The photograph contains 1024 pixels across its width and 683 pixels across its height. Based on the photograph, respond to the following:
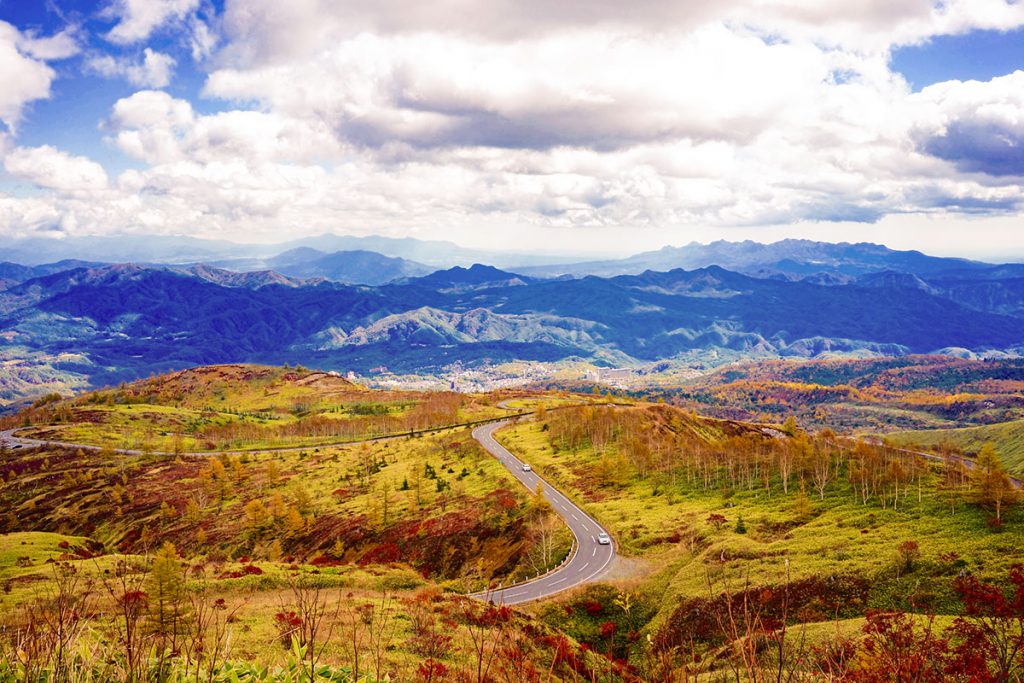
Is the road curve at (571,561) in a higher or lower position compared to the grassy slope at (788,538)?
lower

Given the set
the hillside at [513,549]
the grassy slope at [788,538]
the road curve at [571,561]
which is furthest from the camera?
the road curve at [571,561]

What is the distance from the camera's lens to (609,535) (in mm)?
76750

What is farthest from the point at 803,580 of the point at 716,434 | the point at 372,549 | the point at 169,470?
the point at 169,470

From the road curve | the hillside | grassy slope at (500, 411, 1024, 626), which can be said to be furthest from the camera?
the road curve

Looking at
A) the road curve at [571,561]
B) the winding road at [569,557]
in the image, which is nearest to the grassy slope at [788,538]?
the road curve at [571,561]

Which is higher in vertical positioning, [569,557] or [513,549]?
[569,557]

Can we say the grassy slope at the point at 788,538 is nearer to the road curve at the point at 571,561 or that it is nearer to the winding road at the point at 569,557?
the road curve at the point at 571,561

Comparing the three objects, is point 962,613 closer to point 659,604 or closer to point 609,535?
point 659,604

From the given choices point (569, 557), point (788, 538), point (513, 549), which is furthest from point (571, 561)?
point (788, 538)

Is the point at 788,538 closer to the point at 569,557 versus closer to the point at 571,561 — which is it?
the point at 571,561

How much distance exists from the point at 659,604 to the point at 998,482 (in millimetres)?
37262

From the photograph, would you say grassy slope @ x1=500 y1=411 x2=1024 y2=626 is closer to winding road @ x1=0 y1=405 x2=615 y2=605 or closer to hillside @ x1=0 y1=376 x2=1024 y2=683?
hillside @ x1=0 y1=376 x2=1024 y2=683

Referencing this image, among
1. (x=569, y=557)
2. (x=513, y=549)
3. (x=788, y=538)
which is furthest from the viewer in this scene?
(x=513, y=549)

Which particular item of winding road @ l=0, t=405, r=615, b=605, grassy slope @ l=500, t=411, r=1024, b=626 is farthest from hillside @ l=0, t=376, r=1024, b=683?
winding road @ l=0, t=405, r=615, b=605
